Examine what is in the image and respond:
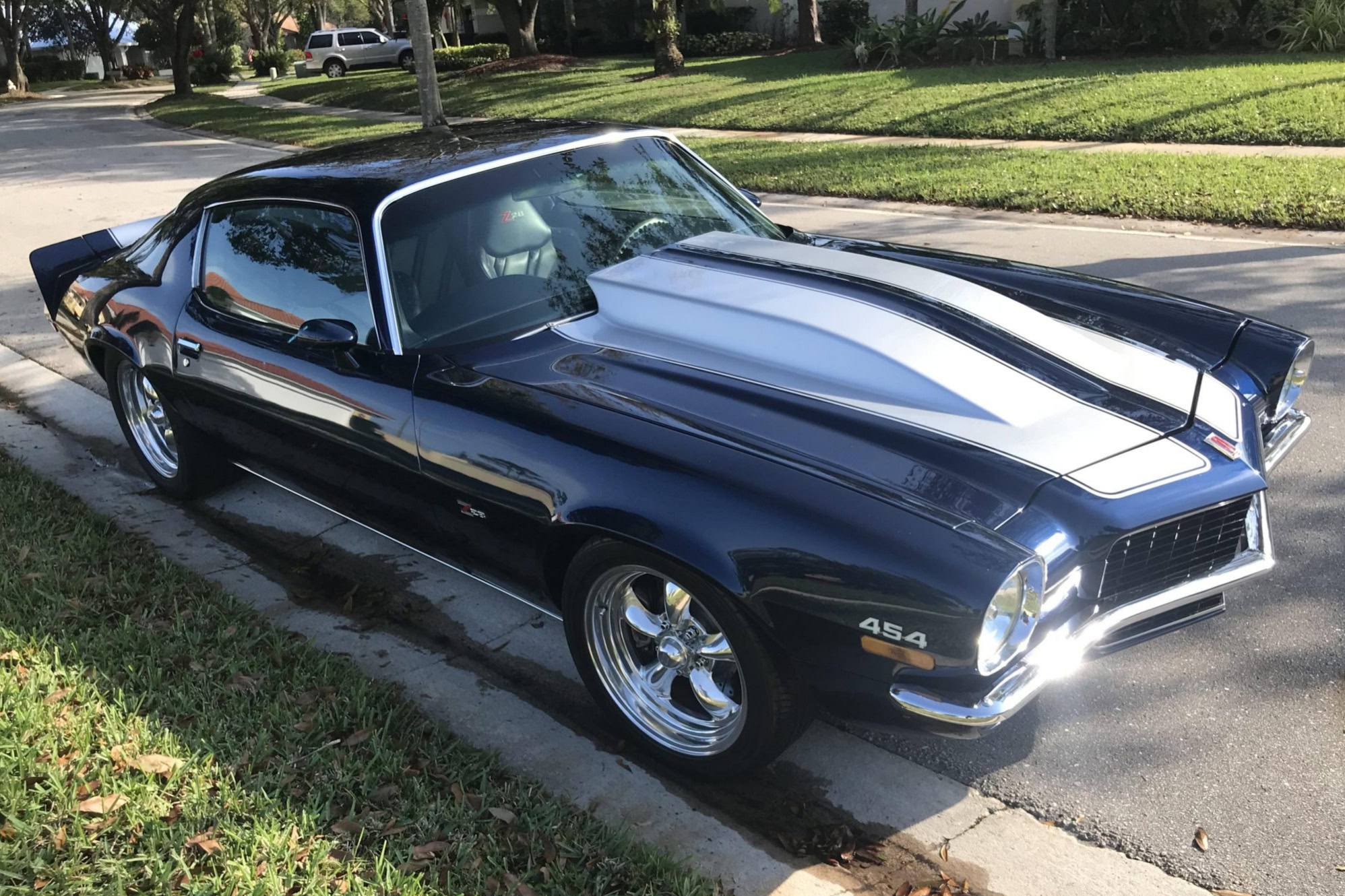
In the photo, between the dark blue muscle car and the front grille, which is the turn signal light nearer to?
the dark blue muscle car

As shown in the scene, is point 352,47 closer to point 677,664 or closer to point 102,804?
point 102,804

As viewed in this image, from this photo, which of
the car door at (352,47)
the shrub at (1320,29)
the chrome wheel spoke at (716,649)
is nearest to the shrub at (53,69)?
the car door at (352,47)

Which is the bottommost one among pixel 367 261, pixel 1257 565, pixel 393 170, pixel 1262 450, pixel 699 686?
pixel 699 686

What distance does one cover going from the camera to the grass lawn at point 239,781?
260cm

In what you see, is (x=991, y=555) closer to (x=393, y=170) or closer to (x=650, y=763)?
(x=650, y=763)

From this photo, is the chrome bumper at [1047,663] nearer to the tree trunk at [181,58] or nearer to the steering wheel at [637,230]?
the steering wheel at [637,230]

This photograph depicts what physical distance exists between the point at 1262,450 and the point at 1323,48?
15596 mm

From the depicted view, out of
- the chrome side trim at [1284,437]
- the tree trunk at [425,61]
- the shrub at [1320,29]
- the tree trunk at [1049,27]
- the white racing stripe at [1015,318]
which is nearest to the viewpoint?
the white racing stripe at [1015,318]

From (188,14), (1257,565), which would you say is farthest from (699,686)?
(188,14)

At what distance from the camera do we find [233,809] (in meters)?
2.82

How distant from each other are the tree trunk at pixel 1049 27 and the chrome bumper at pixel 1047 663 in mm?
16671

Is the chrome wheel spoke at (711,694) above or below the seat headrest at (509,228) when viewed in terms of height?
below

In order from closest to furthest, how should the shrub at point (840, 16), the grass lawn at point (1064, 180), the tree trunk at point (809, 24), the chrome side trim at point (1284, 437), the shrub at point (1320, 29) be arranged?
the chrome side trim at point (1284, 437) < the grass lawn at point (1064, 180) < the shrub at point (1320, 29) < the tree trunk at point (809, 24) < the shrub at point (840, 16)

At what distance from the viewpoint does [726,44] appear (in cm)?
2716
